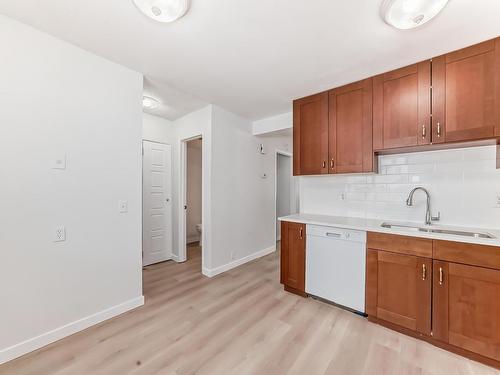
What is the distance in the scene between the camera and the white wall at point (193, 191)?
15.6ft

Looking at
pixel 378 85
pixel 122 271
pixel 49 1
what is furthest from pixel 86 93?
pixel 378 85

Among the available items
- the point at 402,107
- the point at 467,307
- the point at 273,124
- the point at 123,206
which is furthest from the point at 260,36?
the point at 467,307

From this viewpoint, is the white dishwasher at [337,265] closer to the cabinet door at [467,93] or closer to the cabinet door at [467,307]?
the cabinet door at [467,307]

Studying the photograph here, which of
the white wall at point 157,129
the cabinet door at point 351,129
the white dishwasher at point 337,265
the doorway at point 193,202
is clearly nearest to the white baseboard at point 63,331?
the doorway at point 193,202

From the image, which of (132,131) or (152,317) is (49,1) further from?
(152,317)

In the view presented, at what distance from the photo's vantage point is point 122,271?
2.18 m

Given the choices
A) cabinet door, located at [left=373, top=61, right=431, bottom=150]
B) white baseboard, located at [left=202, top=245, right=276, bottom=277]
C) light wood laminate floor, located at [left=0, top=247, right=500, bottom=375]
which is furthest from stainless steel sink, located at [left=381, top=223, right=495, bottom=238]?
white baseboard, located at [left=202, top=245, right=276, bottom=277]

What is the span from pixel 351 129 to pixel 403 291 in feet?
5.28

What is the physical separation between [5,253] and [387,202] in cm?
339

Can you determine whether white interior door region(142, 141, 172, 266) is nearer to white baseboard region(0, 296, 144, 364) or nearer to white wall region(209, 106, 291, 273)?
white wall region(209, 106, 291, 273)

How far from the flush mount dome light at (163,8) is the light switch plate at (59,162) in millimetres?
1302

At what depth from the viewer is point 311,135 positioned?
2668 millimetres

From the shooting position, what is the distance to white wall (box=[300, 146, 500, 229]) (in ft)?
6.31

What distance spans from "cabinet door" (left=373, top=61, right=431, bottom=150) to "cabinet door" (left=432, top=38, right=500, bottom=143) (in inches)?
2.7
